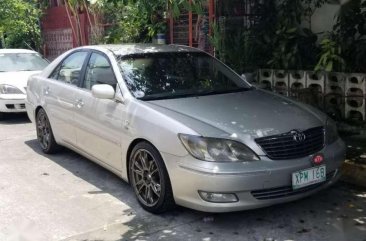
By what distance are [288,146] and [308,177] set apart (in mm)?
323

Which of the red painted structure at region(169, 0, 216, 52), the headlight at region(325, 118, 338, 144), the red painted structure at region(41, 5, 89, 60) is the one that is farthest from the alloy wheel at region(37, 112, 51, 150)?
the red painted structure at region(41, 5, 89, 60)

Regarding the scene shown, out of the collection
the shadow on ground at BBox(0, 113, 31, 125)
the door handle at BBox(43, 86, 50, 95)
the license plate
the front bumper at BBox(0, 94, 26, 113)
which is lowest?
the shadow on ground at BBox(0, 113, 31, 125)

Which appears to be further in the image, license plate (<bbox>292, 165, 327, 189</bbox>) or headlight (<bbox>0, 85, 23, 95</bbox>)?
headlight (<bbox>0, 85, 23, 95</bbox>)

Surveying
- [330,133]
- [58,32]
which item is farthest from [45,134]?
[58,32]

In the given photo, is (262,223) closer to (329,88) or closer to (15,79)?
(329,88)

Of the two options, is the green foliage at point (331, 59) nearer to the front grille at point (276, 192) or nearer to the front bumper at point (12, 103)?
the front grille at point (276, 192)

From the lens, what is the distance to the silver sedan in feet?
13.1

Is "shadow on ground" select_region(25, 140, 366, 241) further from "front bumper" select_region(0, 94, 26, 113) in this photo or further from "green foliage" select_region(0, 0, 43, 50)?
"green foliage" select_region(0, 0, 43, 50)

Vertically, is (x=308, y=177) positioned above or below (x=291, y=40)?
below

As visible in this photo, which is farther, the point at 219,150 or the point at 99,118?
the point at 99,118

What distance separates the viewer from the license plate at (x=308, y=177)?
4125 mm

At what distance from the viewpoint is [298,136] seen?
4.24 m

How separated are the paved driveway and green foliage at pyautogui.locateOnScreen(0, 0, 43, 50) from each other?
1059 centimetres

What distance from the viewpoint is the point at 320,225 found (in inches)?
168
